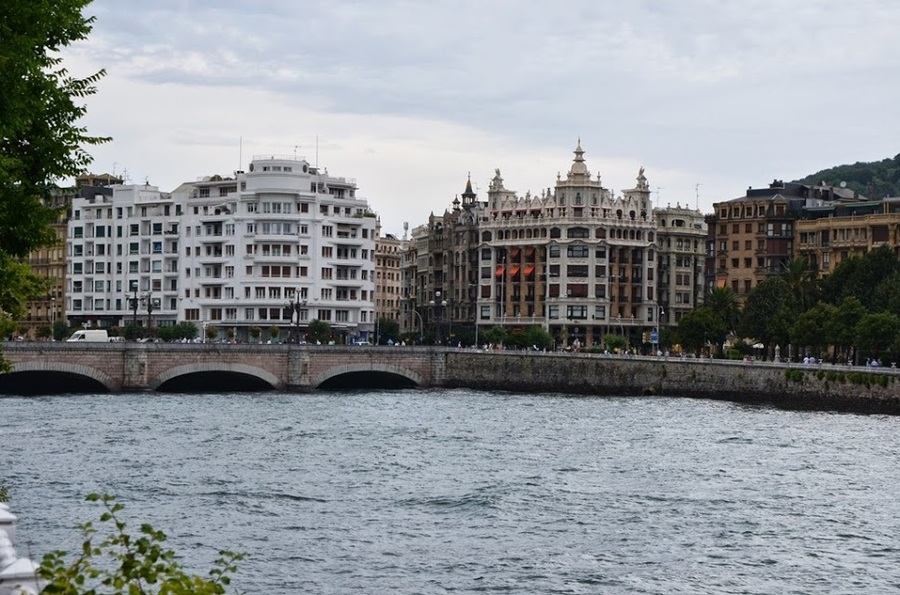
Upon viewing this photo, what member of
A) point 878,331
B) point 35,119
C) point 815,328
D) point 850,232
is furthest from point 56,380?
point 35,119

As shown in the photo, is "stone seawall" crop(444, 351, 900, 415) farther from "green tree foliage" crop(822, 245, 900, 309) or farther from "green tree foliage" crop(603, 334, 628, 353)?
"green tree foliage" crop(603, 334, 628, 353)

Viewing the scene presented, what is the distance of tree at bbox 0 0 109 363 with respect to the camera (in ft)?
111

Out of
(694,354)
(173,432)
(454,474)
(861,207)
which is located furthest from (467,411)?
(861,207)

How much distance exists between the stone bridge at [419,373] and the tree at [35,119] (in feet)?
288

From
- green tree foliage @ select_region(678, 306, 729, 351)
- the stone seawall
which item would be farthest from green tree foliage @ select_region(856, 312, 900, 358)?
green tree foliage @ select_region(678, 306, 729, 351)

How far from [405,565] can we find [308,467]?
86.0ft

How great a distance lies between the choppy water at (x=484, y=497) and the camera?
145 feet

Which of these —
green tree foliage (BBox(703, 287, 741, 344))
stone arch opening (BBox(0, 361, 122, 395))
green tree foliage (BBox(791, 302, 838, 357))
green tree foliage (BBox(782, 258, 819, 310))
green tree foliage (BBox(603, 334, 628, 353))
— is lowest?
stone arch opening (BBox(0, 361, 122, 395))

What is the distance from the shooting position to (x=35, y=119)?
36.9 metres

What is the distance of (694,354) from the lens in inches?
7146

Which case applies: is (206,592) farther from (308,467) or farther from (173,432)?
(173,432)

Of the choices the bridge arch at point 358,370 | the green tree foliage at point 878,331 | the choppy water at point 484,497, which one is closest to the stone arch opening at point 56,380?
the bridge arch at point 358,370

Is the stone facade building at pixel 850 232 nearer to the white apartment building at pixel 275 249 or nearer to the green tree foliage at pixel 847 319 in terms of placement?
the green tree foliage at pixel 847 319

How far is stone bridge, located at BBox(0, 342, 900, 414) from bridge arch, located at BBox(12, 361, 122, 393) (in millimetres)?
85
